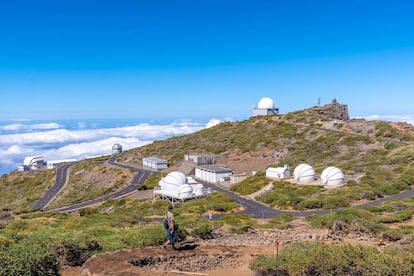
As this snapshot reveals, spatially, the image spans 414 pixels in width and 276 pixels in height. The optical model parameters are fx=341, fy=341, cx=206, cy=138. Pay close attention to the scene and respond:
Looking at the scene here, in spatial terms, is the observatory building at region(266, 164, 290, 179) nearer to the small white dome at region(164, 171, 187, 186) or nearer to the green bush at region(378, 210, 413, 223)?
the small white dome at region(164, 171, 187, 186)

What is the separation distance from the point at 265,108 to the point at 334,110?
19297 millimetres

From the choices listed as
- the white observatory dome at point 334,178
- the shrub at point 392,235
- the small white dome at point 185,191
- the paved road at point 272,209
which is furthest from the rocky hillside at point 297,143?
the shrub at point 392,235

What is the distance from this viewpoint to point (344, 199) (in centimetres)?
2817

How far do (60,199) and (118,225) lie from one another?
136 ft

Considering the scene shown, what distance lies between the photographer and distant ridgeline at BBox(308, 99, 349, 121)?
9219 centimetres

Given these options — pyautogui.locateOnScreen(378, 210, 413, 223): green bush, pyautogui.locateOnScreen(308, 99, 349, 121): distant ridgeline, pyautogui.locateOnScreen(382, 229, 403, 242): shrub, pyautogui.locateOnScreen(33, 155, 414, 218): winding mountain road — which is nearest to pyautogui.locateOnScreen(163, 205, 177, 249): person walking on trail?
pyautogui.locateOnScreen(382, 229, 403, 242): shrub

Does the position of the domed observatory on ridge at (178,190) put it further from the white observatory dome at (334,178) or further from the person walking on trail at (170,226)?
the person walking on trail at (170,226)

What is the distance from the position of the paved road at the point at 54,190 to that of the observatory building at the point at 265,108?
54877 mm

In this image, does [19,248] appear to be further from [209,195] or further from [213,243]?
[209,195]

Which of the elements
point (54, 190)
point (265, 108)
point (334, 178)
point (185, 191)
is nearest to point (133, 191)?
point (185, 191)

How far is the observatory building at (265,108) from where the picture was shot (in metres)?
101

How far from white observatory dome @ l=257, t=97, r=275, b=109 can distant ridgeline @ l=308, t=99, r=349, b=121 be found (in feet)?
41.2

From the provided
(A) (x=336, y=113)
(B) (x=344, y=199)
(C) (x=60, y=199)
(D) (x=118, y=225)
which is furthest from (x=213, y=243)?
(A) (x=336, y=113)

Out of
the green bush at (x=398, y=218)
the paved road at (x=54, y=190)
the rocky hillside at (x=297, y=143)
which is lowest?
the paved road at (x=54, y=190)
